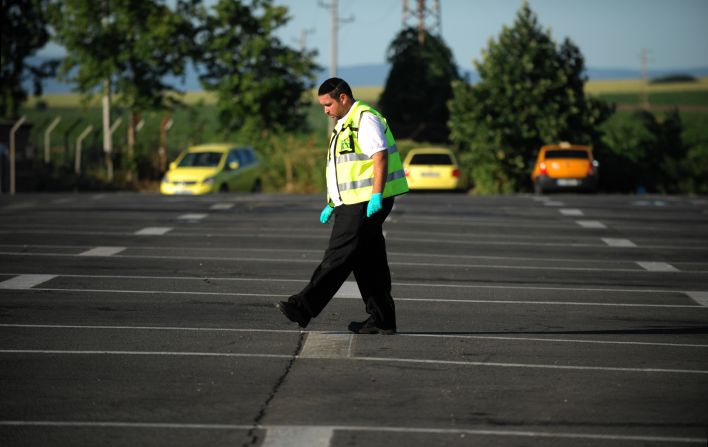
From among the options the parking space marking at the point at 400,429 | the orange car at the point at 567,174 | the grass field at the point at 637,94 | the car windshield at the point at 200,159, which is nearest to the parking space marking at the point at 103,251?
the parking space marking at the point at 400,429

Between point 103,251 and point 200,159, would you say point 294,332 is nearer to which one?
point 103,251

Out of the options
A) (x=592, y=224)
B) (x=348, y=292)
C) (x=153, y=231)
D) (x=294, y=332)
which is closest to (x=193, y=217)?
(x=153, y=231)

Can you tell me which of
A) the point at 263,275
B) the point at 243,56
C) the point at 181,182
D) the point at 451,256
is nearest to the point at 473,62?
the point at 243,56

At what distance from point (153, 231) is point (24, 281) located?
6.60m

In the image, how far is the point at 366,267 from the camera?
1006 cm

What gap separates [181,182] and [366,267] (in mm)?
26892

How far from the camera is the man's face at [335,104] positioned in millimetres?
10000

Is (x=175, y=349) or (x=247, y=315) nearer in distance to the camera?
(x=175, y=349)

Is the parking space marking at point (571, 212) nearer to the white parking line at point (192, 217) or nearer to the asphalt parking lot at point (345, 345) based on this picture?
the asphalt parking lot at point (345, 345)

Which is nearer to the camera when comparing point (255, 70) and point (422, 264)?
point (422, 264)

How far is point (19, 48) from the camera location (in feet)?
231

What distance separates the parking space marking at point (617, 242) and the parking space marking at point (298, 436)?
13.2 m

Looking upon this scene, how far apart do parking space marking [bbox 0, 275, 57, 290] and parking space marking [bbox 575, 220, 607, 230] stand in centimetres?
1116

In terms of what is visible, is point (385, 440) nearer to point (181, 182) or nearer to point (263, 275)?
point (263, 275)
